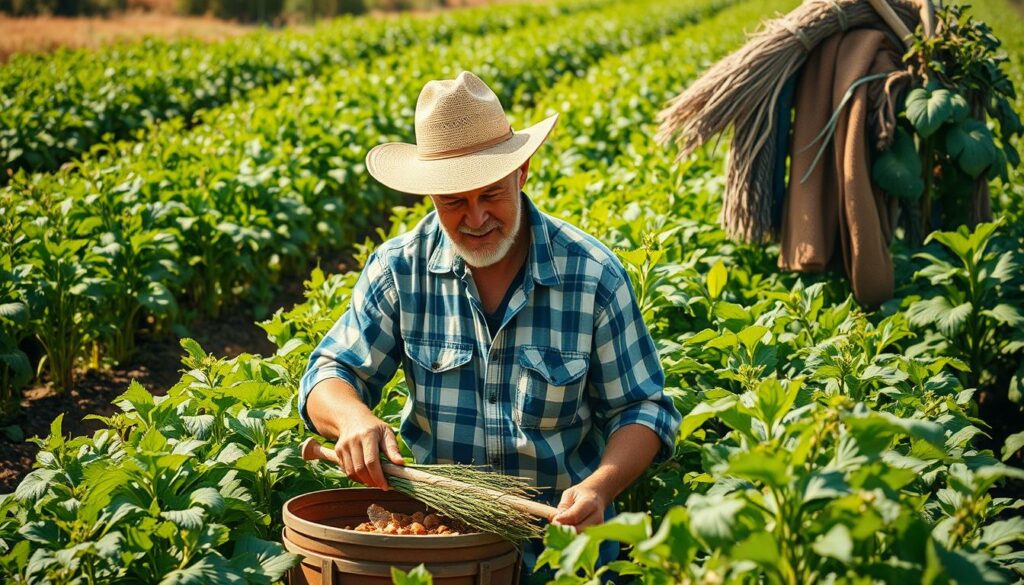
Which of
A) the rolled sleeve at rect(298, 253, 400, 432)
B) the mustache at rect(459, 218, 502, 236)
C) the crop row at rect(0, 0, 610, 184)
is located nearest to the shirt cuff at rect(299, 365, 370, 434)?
the rolled sleeve at rect(298, 253, 400, 432)

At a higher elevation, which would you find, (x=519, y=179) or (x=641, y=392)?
(x=519, y=179)

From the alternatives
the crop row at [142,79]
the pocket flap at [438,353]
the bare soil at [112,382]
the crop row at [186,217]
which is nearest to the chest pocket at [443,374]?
the pocket flap at [438,353]

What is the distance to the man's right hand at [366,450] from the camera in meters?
2.49

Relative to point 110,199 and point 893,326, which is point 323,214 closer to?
point 110,199

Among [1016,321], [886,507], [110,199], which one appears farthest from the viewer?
[110,199]

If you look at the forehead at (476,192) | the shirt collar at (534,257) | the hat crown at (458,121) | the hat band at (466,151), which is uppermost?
the hat crown at (458,121)

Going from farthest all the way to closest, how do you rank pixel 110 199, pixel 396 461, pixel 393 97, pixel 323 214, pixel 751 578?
pixel 393 97
pixel 323 214
pixel 110 199
pixel 396 461
pixel 751 578

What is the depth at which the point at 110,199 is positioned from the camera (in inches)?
227

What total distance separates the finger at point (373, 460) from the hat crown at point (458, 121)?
79cm

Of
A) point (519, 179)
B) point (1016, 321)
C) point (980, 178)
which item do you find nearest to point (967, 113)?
point (980, 178)

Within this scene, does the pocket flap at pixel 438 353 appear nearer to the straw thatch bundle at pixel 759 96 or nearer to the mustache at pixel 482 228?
the mustache at pixel 482 228

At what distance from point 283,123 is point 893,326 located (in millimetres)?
5453

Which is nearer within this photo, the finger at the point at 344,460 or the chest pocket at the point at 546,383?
the finger at the point at 344,460

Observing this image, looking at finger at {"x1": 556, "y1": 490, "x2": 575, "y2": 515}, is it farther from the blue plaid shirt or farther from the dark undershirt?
the dark undershirt
